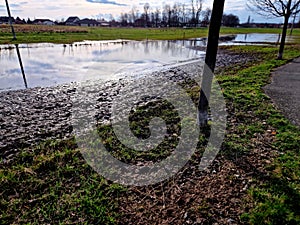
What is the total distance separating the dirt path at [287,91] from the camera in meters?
6.01

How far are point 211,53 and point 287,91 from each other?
519 cm

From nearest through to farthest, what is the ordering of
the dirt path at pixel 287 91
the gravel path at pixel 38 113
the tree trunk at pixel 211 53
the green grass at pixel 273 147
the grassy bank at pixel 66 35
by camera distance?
the green grass at pixel 273 147, the tree trunk at pixel 211 53, the gravel path at pixel 38 113, the dirt path at pixel 287 91, the grassy bank at pixel 66 35

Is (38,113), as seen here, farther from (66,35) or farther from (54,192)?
(66,35)

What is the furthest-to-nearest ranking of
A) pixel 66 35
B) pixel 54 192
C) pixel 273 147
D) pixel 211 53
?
pixel 66 35
pixel 211 53
pixel 273 147
pixel 54 192

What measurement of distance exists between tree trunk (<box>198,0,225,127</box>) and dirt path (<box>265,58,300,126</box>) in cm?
226

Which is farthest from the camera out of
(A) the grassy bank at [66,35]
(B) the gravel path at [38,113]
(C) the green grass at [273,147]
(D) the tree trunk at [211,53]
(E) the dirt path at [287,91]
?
(A) the grassy bank at [66,35]

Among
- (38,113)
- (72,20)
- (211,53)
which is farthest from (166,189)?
(72,20)

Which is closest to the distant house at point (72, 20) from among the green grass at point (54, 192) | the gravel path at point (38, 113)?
the gravel path at point (38, 113)

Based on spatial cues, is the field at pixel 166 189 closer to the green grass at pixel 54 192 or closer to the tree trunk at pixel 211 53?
the green grass at pixel 54 192

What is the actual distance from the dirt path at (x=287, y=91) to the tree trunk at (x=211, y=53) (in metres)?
2.26

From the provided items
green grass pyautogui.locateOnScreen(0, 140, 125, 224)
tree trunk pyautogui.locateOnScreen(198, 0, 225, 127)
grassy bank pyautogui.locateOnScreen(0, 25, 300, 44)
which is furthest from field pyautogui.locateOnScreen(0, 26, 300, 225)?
grassy bank pyautogui.locateOnScreen(0, 25, 300, 44)

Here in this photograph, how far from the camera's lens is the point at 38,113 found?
22.2ft

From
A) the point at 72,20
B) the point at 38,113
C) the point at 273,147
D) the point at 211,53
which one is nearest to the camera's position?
the point at 273,147

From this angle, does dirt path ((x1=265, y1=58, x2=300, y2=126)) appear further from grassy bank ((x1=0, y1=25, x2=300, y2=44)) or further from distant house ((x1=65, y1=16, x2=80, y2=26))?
distant house ((x1=65, y1=16, x2=80, y2=26))
